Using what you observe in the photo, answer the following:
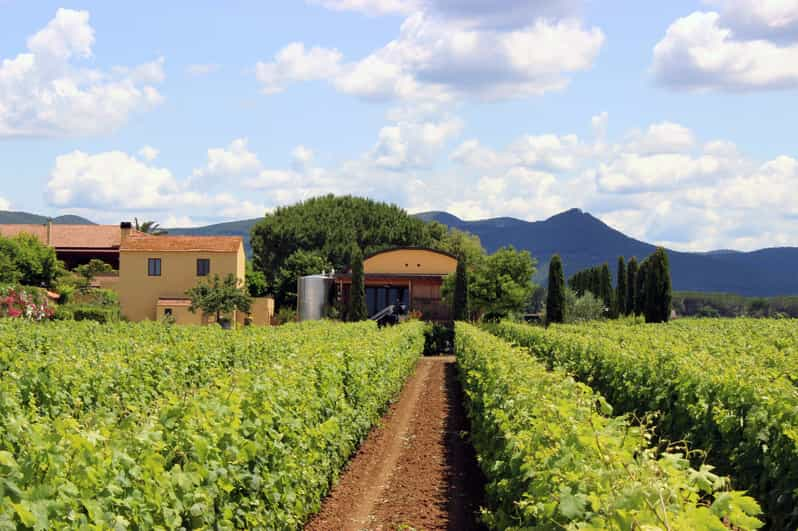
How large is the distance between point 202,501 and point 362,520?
15.6 feet

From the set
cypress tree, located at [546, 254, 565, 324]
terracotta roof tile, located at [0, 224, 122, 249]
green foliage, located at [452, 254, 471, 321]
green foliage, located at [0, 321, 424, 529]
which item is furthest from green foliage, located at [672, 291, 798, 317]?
green foliage, located at [0, 321, 424, 529]

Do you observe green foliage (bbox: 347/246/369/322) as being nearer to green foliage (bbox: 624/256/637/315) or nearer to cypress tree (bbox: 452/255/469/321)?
cypress tree (bbox: 452/255/469/321)

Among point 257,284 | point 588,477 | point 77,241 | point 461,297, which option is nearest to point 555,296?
point 461,297

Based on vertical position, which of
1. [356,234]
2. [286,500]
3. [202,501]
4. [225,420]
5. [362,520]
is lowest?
[362,520]

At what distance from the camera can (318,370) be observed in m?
10.8

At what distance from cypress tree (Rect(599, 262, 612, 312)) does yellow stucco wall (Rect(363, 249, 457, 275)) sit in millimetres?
13764

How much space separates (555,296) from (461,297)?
15.7ft

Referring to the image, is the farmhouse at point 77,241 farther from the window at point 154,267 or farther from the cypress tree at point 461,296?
the cypress tree at point 461,296

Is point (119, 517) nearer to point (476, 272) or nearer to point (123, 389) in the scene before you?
point (123, 389)

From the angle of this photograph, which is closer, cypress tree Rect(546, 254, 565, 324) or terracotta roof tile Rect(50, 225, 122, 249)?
cypress tree Rect(546, 254, 565, 324)

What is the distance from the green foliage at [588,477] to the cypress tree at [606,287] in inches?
2015

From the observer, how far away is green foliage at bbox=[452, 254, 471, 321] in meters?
43.0

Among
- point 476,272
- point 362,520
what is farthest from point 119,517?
point 476,272

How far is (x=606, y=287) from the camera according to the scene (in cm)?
5962
